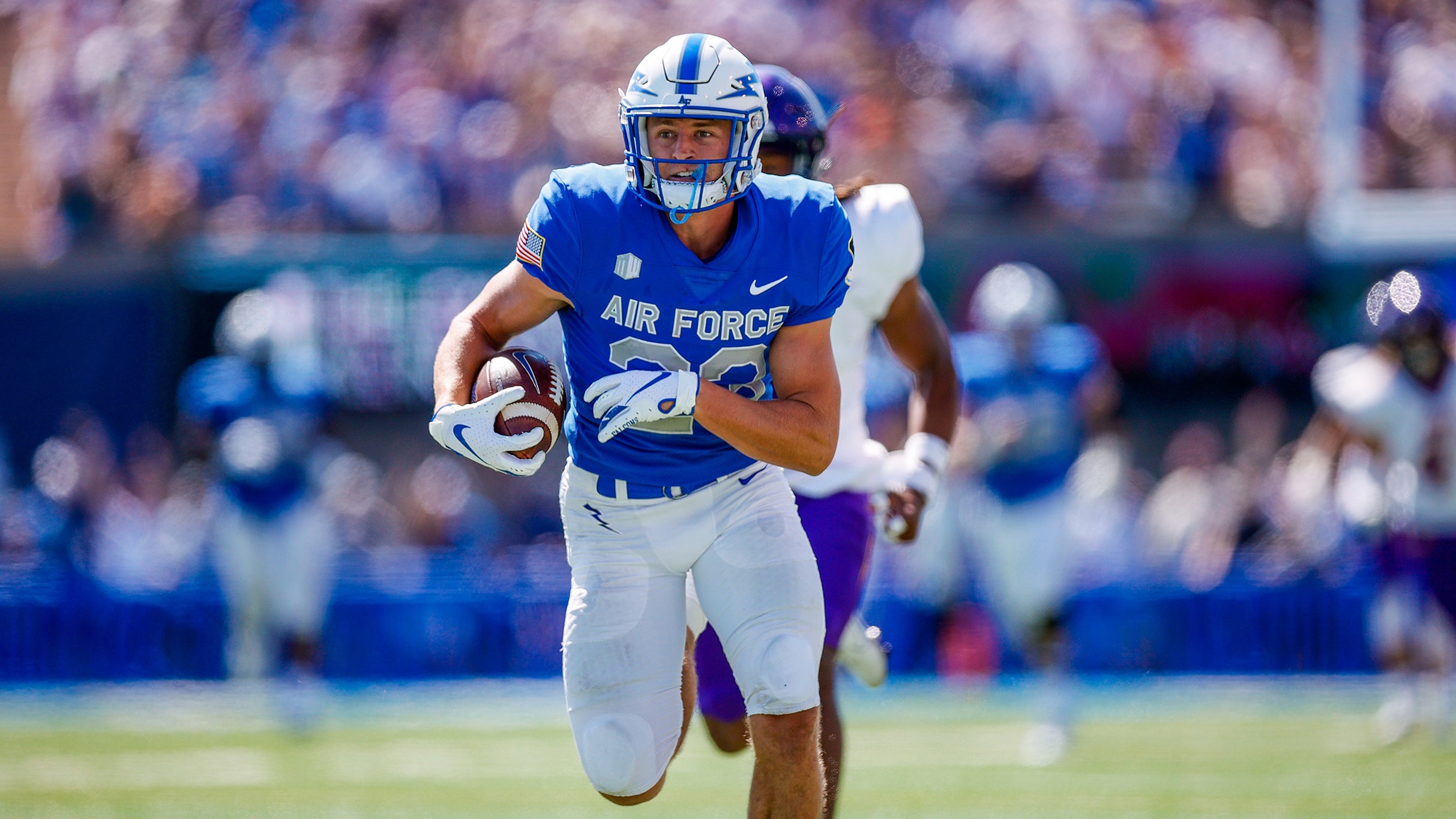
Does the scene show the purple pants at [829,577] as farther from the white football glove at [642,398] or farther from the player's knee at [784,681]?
the white football glove at [642,398]

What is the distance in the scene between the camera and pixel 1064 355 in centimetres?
991

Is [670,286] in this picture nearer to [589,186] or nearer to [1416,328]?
[589,186]

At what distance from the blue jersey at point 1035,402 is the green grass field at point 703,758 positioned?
1.33 metres

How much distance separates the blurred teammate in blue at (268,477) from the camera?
10.0 m

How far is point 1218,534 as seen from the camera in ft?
40.1

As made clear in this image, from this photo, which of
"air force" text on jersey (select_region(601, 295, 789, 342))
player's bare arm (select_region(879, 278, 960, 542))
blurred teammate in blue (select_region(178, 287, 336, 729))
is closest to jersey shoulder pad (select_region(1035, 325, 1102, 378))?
blurred teammate in blue (select_region(178, 287, 336, 729))

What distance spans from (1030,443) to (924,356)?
4490 millimetres

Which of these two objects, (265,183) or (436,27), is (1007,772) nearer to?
(265,183)

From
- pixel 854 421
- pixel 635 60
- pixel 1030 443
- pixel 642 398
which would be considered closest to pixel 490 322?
pixel 642 398

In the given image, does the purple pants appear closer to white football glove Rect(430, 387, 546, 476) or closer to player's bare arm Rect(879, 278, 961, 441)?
player's bare arm Rect(879, 278, 961, 441)

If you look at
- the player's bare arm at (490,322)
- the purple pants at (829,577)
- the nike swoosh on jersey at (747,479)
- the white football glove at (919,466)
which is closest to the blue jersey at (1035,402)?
the white football glove at (919,466)

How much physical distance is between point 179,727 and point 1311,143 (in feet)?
29.0

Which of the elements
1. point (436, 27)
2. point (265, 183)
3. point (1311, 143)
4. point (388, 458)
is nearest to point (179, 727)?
point (388, 458)

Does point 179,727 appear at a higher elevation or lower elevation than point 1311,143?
lower
